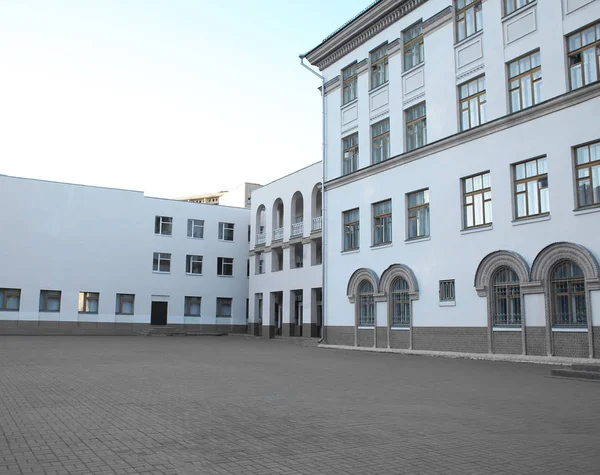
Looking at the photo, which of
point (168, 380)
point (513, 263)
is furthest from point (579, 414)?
point (513, 263)

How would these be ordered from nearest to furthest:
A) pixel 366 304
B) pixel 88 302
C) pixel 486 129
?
1. pixel 486 129
2. pixel 366 304
3. pixel 88 302

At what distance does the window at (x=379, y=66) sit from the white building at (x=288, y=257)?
9.12 metres

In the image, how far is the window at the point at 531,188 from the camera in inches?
768

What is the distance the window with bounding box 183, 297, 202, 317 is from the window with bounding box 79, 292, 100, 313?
6.96 meters

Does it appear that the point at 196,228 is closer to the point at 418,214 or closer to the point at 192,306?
the point at 192,306

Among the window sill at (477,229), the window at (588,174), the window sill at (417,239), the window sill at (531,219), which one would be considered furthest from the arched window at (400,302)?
the window at (588,174)

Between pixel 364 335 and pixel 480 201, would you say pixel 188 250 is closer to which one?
pixel 364 335

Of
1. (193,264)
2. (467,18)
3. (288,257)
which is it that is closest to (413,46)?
(467,18)

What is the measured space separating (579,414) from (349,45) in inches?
977

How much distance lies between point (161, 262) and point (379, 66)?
25.2 metres

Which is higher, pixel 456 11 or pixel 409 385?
pixel 456 11

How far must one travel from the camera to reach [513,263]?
20.1 metres

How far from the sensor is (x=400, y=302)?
1006 inches

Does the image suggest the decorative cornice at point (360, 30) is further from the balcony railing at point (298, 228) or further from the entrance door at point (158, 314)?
the entrance door at point (158, 314)
